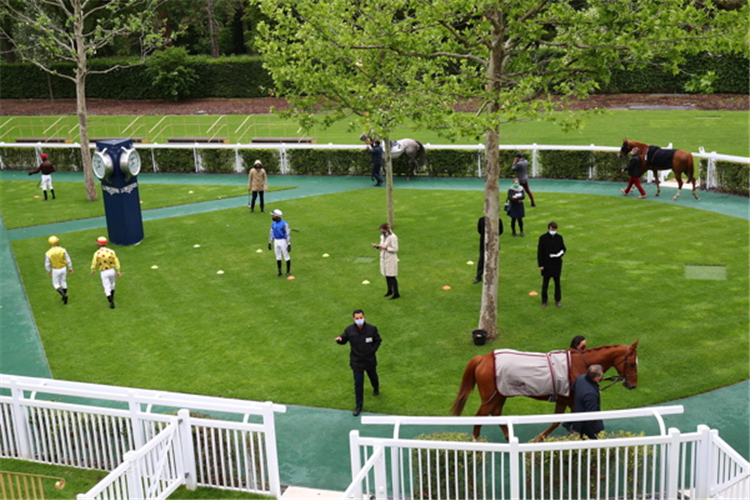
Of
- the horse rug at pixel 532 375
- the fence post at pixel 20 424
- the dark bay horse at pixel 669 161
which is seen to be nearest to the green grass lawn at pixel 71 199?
the dark bay horse at pixel 669 161

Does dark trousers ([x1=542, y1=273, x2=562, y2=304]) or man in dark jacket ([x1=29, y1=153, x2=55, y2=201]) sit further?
man in dark jacket ([x1=29, y1=153, x2=55, y2=201])

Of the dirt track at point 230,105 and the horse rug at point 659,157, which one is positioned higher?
the dirt track at point 230,105

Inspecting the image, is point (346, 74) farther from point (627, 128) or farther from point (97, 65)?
point (97, 65)

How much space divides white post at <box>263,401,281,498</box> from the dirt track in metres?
33.7

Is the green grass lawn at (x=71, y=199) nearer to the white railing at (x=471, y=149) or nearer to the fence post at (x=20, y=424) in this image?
the white railing at (x=471, y=149)

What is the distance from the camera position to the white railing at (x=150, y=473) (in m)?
7.89

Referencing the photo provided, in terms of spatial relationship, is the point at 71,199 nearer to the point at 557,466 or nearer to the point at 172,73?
the point at 557,466

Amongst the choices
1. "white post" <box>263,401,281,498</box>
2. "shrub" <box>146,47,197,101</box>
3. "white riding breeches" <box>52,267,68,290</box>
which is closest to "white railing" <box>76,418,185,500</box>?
"white post" <box>263,401,281,498</box>

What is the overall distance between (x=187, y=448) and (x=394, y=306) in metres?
6.44

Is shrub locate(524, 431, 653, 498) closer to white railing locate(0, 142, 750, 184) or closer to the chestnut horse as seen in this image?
the chestnut horse

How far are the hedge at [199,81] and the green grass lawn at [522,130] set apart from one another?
453 centimetres

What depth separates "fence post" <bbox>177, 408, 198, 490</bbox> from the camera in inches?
355

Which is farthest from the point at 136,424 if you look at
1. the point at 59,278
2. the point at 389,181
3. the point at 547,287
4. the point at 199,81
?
the point at 199,81

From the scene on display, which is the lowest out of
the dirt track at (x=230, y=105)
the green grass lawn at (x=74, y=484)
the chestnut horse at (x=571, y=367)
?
the green grass lawn at (x=74, y=484)
